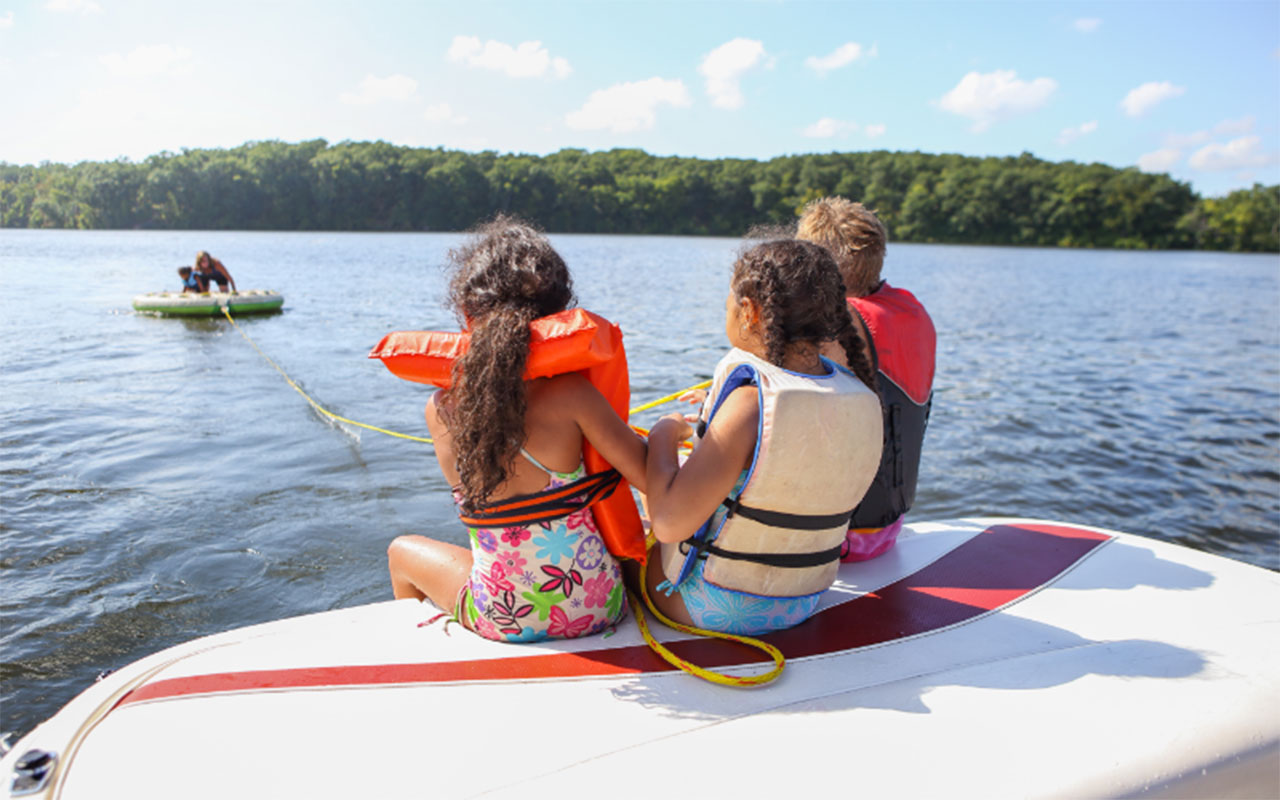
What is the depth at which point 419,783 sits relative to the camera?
1.80 meters

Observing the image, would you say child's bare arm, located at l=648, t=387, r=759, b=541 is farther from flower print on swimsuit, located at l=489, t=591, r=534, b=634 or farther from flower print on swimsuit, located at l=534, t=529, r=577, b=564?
flower print on swimsuit, located at l=489, t=591, r=534, b=634

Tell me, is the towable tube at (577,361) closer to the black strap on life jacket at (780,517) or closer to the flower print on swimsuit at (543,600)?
the flower print on swimsuit at (543,600)

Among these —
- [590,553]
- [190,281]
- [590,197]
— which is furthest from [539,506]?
[590,197]

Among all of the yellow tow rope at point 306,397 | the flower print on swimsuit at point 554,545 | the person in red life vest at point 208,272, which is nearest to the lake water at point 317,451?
the yellow tow rope at point 306,397

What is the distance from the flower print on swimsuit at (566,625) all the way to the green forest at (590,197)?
230 feet

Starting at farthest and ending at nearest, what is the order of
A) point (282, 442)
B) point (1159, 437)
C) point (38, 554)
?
1. point (1159, 437)
2. point (282, 442)
3. point (38, 554)

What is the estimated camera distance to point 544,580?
234 cm

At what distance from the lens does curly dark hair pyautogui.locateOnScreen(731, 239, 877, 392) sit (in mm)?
2150

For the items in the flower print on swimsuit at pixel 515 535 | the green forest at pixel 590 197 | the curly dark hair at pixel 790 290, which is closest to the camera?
the curly dark hair at pixel 790 290

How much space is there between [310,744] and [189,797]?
10.2 inches

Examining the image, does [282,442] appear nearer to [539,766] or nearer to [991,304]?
[539,766]

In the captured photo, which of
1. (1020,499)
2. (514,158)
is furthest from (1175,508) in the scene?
(514,158)

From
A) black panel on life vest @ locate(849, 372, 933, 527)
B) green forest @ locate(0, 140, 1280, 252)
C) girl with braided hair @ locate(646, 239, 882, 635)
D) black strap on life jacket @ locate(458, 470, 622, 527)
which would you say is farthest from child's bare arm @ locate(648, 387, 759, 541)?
green forest @ locate(0, 140, 1280, 252)

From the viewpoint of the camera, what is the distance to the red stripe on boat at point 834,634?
220 cm
